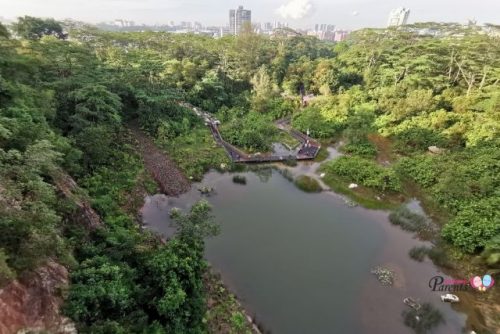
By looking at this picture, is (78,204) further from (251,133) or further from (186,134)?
(251,133)

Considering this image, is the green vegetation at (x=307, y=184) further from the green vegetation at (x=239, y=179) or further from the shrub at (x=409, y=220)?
the shrub at (x=409, y=220)

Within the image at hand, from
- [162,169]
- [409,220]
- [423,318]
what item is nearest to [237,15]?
[162,169]

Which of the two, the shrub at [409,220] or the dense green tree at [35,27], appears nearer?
the shrub at [409,220]

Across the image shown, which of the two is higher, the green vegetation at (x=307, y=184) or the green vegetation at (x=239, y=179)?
the green vegetation at (x=307, y=184)

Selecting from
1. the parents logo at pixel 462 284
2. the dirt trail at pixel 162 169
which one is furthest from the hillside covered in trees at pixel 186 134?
the parents logo at pixel 462 284

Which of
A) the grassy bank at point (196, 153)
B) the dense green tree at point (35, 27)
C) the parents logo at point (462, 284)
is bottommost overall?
the parents logo at point (462, 284)

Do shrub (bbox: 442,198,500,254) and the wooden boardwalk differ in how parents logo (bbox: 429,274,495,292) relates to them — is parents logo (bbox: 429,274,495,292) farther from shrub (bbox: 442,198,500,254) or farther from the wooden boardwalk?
the wooden boardwalk

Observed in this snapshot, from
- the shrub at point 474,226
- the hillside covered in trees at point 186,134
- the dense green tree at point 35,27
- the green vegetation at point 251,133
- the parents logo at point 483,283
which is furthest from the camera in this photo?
the dense green tree at point 35,27
